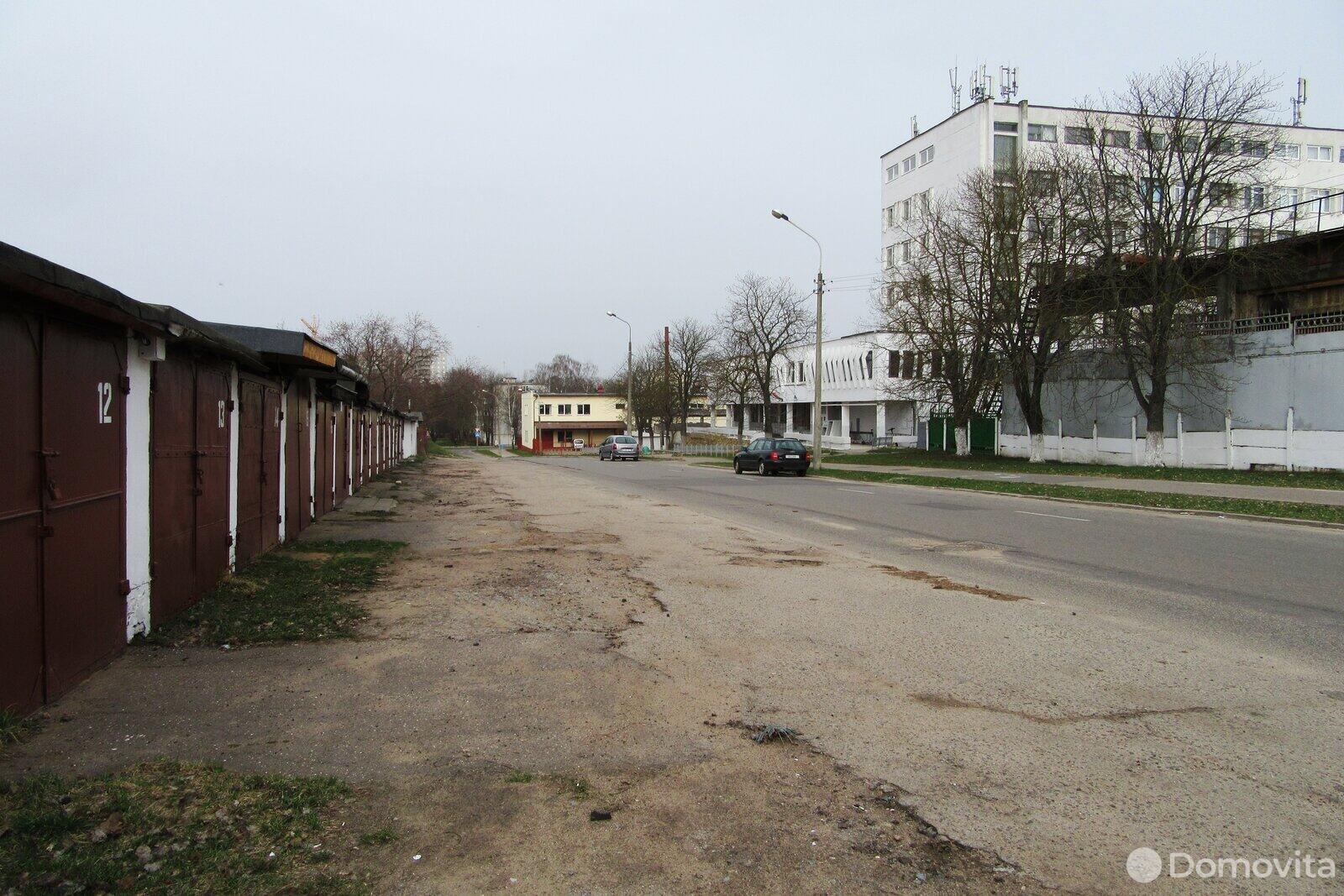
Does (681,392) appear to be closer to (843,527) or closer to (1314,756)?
(843,527)

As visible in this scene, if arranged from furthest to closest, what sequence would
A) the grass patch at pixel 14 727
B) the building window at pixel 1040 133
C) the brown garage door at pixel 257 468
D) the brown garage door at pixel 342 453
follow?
the building window at pixel 1040 133 → the brown garage door at pixel 342 453 → the brown garage door at pixel 257 468 → the grass patch at pixel 14 727

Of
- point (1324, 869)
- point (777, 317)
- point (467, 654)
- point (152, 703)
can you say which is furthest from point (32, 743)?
point (777, 317)

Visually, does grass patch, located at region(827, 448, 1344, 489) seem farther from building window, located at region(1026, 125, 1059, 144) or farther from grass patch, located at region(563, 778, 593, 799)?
building window, located at region(1026, 125, 1059, 144)

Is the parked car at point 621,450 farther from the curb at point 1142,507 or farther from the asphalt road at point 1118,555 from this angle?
the asphalt road at point 1118,555

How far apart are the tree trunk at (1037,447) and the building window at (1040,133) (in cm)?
2899

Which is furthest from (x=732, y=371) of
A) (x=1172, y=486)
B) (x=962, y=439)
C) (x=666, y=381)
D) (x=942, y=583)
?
(x=942, y=583)

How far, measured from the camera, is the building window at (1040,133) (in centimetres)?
5503

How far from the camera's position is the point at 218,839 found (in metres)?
3.30

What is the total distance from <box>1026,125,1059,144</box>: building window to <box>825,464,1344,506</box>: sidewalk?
111 feet

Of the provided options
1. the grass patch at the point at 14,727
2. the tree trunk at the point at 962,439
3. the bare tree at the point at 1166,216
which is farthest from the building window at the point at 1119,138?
the grass patch at the point at 14,727

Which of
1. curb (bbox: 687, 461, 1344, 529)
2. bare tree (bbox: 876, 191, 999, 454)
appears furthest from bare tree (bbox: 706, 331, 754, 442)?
curb (bbox: 687, 461, 1344, 529)

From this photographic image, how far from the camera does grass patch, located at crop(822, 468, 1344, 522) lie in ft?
51.2

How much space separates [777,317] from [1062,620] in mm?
48862

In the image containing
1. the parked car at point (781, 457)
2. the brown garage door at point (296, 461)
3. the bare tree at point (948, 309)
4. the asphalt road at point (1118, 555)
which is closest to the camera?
the asphalt road at point (1118, 555)
